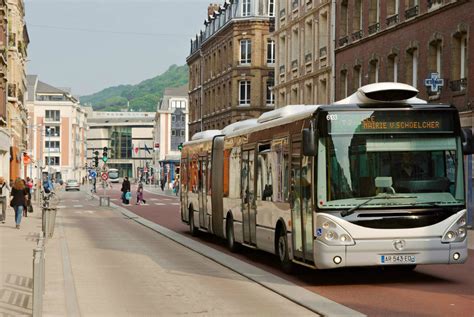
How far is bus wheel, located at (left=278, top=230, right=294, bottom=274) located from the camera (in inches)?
667

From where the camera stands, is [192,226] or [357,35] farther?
[357,35]

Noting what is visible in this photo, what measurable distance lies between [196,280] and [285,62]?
151 feet

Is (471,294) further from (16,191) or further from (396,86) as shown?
(16,191)

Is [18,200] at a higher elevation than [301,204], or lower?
lower

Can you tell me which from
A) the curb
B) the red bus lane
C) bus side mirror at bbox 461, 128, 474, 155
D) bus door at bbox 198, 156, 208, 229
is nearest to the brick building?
bus door at bbox 198, 156, 208, 229

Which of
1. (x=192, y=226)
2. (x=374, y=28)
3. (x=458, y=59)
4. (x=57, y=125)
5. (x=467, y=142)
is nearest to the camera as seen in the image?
(x=467, y=142)

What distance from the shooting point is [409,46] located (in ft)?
126

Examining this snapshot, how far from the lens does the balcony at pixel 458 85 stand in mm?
33269

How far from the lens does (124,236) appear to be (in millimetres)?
29406

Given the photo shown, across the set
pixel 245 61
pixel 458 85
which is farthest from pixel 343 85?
pixel 245 61

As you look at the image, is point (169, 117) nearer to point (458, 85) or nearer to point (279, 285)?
point (458, 85)

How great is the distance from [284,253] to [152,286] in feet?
9.61

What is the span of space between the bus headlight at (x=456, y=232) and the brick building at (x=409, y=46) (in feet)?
59.2

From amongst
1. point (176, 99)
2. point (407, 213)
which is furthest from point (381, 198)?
point (176, 99)
